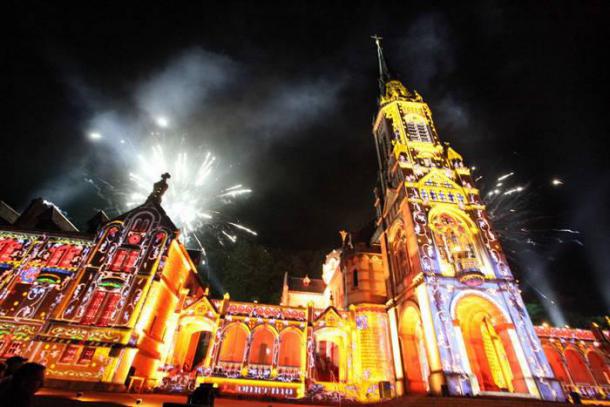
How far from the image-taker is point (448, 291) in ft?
61.3

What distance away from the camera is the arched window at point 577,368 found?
2188 cm

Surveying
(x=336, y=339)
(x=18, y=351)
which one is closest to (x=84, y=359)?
(x=18, y=351)

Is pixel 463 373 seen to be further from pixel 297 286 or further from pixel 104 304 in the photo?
pixel 297 286

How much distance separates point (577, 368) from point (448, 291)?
1514 cm

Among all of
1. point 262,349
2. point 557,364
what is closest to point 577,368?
point 557,364

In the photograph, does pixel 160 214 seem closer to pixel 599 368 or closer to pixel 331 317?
pixel 331 317

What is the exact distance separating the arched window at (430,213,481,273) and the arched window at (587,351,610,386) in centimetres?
1372

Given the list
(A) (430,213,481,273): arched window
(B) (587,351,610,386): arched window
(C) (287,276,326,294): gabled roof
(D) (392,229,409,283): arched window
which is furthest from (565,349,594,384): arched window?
(C) (287,276,326,294): gabled roof

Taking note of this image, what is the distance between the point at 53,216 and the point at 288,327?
25.1 meters

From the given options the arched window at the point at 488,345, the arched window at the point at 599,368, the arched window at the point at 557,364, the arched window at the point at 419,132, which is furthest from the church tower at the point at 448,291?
the arched window at the point at 599,368

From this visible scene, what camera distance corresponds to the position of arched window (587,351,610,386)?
2180 cm

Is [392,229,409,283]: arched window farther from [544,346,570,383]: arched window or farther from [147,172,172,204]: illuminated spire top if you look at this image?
[147,172,172,204]: illuminated spire top

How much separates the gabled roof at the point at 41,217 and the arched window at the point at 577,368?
44.8 meters

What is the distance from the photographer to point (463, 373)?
15797 millimetres
